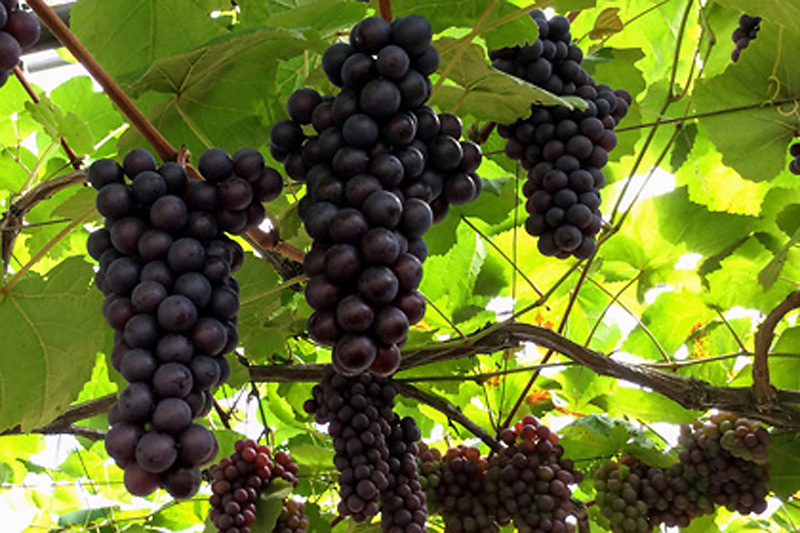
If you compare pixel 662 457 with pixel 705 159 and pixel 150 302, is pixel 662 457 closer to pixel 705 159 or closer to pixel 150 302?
pixel 705 159

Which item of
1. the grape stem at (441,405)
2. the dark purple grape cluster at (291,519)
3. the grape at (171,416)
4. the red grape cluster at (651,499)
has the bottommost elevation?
the grape at (171,416)

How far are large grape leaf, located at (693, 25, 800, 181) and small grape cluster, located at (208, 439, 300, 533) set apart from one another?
3.56ft

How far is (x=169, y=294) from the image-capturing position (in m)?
0.59

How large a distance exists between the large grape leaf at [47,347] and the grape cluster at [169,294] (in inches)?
10.3

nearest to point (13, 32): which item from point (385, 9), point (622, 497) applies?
point (385, 9)

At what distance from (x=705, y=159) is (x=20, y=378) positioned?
155cm

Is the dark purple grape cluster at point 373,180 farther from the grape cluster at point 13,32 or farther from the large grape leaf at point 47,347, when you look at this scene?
the large grape leaf at point 47,347

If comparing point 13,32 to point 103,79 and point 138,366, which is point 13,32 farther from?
point 138,366

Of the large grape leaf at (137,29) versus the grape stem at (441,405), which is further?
the grape stem at (441,405)

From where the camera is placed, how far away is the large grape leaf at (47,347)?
2.94ft

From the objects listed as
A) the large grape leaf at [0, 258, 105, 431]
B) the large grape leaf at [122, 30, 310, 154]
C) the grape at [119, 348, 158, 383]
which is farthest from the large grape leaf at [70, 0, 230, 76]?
the grape at [119, 348, 158, 383]

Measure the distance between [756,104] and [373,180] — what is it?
978mm

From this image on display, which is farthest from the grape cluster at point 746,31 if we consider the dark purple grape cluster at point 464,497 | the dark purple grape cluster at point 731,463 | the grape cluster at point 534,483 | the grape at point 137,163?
the grape at point 137,163

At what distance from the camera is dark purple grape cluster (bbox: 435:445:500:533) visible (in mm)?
1606
